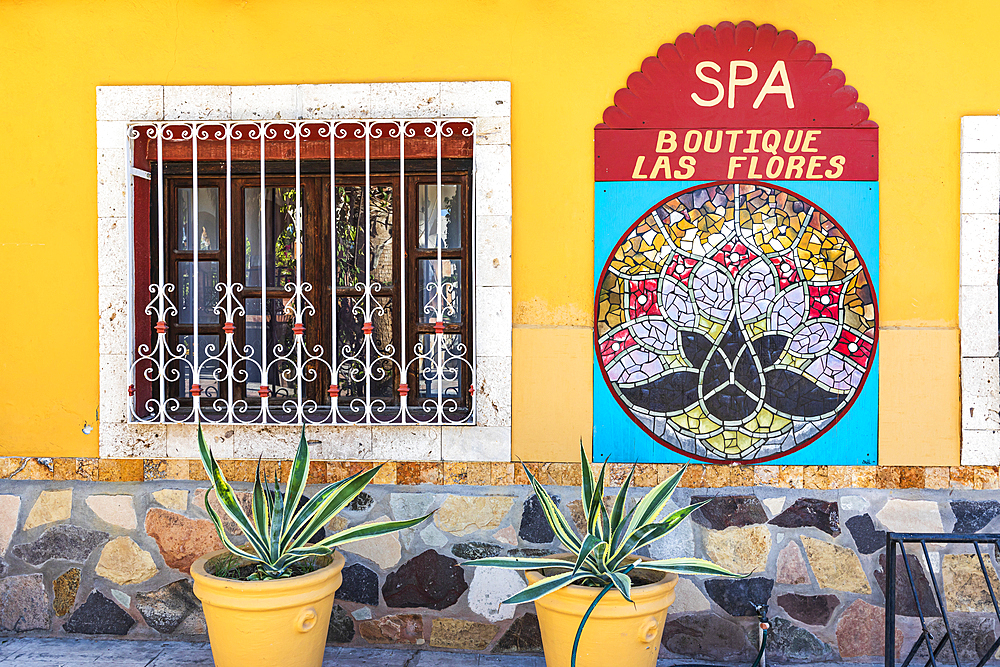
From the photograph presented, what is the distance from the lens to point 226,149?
11.7 feet

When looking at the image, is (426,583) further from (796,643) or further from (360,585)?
(796,643)

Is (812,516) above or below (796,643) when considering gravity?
above

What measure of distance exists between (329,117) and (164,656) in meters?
2.60

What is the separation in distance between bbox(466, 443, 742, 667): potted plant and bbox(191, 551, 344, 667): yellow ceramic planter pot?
27.0 inches

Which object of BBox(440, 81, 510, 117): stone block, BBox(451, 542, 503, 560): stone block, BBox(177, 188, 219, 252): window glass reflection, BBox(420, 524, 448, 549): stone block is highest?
BBox(440, 81, 510, 117): stone block

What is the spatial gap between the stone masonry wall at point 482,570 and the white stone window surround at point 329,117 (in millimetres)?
213

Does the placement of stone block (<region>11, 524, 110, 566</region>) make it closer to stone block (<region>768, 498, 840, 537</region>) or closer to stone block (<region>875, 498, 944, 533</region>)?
stone block (<region>768, 498, 840, 537</region>)

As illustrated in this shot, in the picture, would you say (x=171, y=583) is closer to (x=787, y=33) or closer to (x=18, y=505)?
(x=18, y=505)

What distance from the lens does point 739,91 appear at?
3.31m

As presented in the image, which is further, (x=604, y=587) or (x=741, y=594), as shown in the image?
(x=741, y=594)

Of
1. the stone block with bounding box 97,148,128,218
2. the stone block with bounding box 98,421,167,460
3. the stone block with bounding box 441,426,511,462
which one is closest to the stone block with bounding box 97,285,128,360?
the stone block with bounding box 98,421,167,460

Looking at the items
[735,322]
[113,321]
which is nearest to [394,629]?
[113,321]

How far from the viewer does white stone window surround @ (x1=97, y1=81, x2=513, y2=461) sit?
131 inches

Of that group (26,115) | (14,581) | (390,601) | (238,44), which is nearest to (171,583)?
(14,581)
